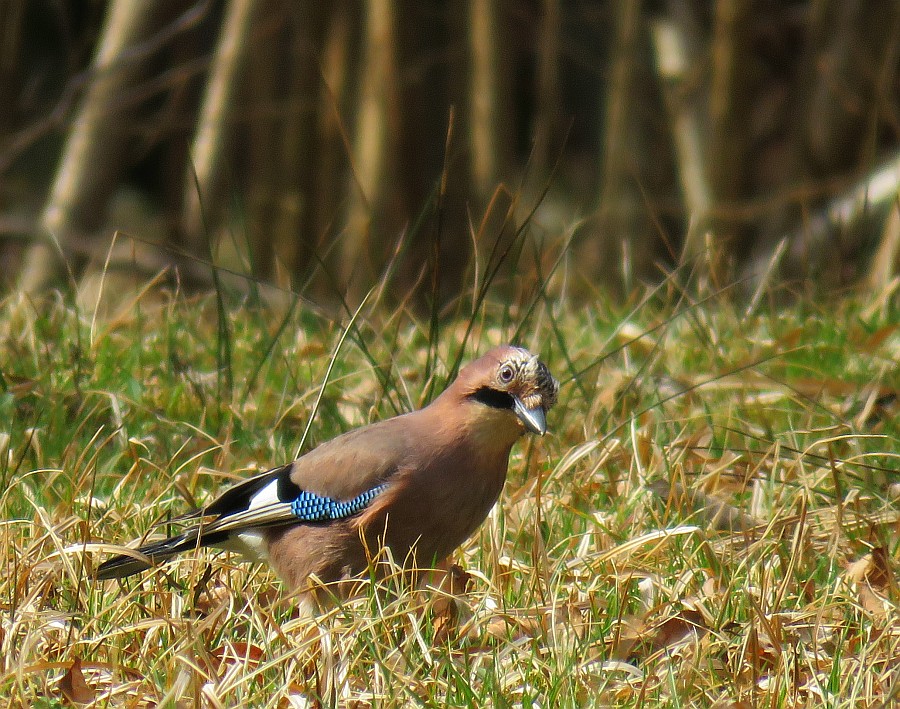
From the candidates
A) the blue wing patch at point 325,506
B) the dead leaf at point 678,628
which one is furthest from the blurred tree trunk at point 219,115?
the dead leaf at point 678,628

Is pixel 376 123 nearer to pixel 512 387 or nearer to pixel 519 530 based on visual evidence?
pixel 519 530

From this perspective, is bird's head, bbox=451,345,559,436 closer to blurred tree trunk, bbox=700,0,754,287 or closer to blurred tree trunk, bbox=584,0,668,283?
blurred tree trunk, bbox=584,0,668,283

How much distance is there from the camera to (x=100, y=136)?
8.68 m

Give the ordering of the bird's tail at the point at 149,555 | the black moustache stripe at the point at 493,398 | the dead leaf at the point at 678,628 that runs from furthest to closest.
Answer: the black moustache stripe at the point at 493,398 → the bird's tail at the point at 149,555 → the dead leaf at the point at 678,628

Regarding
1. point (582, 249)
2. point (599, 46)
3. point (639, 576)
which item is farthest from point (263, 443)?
point (599, 46)

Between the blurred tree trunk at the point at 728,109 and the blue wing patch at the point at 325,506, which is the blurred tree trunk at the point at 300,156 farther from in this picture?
the blue wing patch at the point at 325,506

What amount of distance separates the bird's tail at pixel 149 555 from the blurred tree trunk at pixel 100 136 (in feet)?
17.6

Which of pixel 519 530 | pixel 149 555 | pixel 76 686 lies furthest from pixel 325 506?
pixel 76 686

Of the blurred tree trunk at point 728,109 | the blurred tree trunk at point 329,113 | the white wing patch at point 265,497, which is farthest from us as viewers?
the blurred tree trunk at point 329,113

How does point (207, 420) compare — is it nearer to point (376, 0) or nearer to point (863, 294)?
point (863, 294)

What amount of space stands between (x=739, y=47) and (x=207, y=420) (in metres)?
6.25

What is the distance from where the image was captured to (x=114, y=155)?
877 centimetres

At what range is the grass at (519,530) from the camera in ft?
9.44

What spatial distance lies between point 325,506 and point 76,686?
2.89ft
